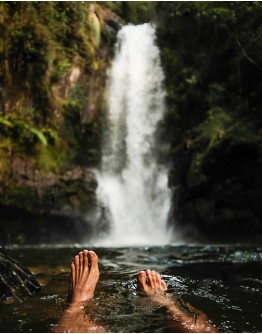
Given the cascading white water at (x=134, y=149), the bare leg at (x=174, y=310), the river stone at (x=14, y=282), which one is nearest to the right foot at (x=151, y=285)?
the bare leg at (x=174, y=310)

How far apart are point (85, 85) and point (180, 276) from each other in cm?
981

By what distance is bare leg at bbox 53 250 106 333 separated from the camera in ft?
9.90

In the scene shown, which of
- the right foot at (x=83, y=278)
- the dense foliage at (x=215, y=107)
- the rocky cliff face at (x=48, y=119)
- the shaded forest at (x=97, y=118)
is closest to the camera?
the right foot at (x=83, y=278)

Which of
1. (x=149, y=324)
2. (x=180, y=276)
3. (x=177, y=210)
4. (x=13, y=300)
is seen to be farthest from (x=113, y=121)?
(x=149, y=324)

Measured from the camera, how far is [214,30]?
43.8ft

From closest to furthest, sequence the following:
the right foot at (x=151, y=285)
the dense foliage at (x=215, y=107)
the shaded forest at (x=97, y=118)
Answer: the right foot at (x=151, y=285), the dense foliage at (x=215, y=107), the shaded forest at (x=97, y=118)

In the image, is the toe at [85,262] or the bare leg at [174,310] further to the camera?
the toe at [85,262]

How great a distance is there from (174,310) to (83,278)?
112cm

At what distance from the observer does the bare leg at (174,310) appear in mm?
3014

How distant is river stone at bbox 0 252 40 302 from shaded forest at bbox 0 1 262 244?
732 cm

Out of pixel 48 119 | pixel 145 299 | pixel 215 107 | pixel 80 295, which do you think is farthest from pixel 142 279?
pixel 48 119

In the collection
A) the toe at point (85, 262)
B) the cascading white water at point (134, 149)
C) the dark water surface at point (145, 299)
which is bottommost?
the dark water surface at point (145, 299)

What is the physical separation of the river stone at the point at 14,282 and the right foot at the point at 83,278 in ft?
1.98

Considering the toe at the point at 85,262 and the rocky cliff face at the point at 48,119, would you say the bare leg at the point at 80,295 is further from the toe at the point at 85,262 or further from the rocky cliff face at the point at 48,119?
the rocky cliff face at the point at 48,119
